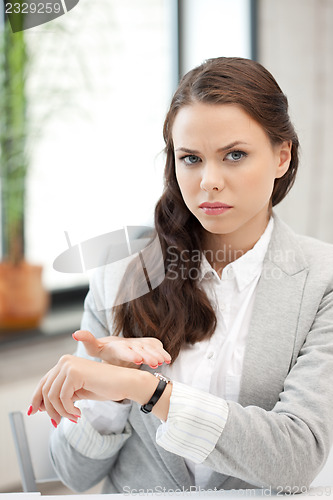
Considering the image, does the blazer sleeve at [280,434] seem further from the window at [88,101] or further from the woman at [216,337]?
the window at [88,101]

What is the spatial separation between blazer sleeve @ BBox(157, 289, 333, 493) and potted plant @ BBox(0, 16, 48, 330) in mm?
914

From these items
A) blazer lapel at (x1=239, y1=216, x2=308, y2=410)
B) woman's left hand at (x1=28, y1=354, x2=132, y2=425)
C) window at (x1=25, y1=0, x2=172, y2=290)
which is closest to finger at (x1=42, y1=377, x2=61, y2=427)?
woman's left hand at (x1=28, y1=354, x2=132, y2=425)

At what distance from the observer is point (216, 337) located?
0.70 m

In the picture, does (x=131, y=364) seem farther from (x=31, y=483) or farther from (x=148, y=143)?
(x=148, y=143)

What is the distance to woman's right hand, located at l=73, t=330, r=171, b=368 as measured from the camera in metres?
0.58

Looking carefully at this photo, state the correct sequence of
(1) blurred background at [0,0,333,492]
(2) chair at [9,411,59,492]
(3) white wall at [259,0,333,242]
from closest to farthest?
(2) chair at [9,411,59,492], (3) white wall at [259,0,333,242], (1) blurred background at [0,0,333,492]

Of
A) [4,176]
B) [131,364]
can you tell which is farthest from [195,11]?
[4,176]

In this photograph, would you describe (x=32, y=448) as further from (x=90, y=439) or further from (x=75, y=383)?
(x=75, y=383)

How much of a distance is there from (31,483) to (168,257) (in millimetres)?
375

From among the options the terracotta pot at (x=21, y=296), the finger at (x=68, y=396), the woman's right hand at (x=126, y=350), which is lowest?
the terracotta pot at (x=21, y=296)

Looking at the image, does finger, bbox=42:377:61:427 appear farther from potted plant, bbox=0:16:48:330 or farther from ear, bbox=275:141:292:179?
potted plant, bbox=0:16:48:330

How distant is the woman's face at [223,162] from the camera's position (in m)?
0.60

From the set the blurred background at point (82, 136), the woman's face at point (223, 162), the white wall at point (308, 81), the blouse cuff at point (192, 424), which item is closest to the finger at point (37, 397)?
the blouse cuff at point (192, 424)

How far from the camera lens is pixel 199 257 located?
0.72 meters
